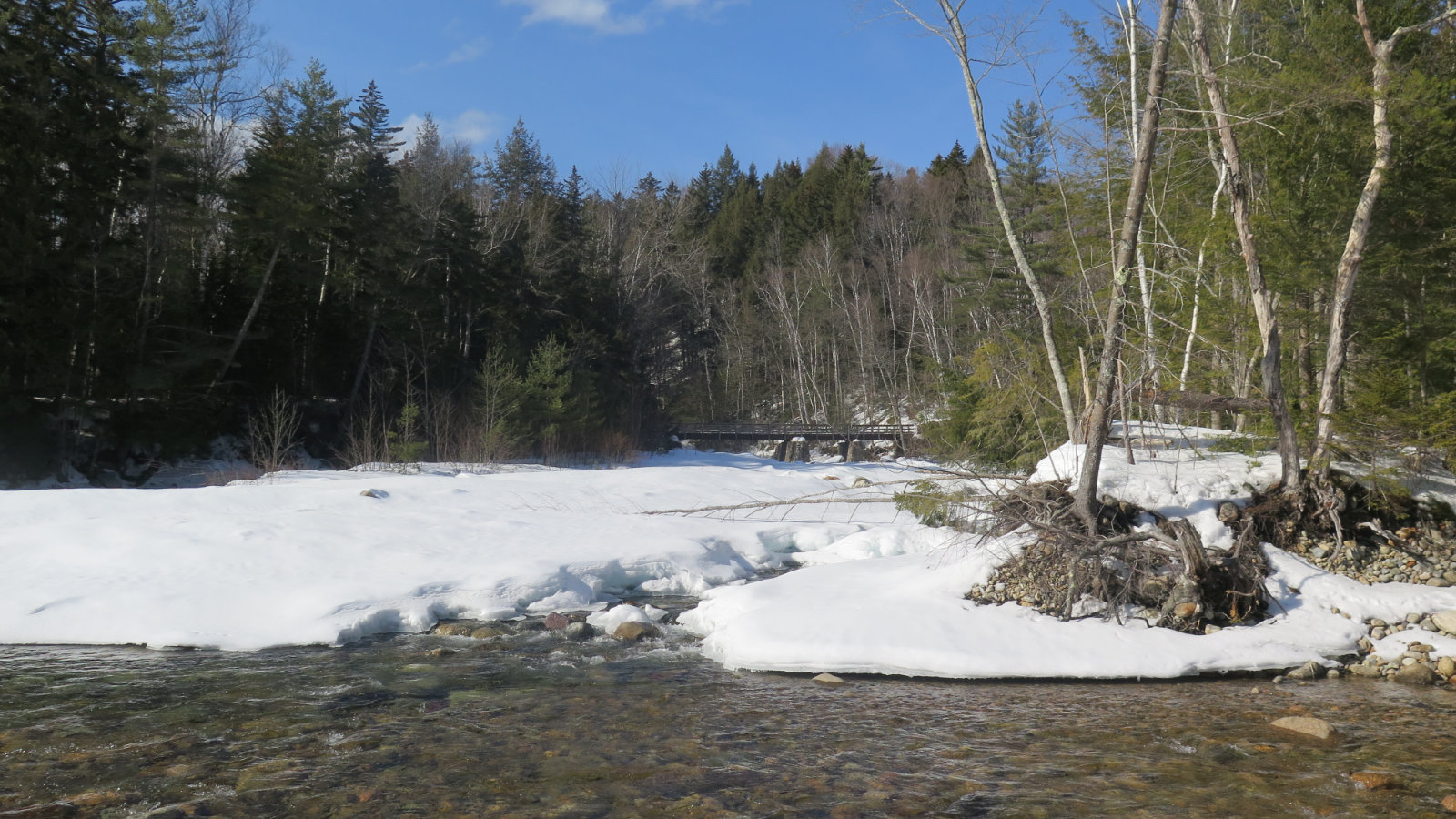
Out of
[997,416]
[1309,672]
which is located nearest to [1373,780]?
[1309,672]

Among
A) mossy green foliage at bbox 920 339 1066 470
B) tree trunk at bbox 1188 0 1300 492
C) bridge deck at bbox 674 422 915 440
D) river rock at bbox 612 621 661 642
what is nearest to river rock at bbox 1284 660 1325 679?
tree trunk at bbox 1188 0 1300 492

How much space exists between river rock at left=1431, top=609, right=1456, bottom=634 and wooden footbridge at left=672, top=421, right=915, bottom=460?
27.9m

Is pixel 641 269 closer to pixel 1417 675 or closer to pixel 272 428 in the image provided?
pixel 272 428

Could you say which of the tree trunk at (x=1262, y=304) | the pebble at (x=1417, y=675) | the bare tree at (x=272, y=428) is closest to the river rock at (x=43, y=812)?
the pebble at (x=1417, y=675)

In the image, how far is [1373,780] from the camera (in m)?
4.25

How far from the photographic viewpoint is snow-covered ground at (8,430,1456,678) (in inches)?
258

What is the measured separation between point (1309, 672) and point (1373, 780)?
7.24 feet

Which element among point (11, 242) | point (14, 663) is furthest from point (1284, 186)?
point (11, 242)

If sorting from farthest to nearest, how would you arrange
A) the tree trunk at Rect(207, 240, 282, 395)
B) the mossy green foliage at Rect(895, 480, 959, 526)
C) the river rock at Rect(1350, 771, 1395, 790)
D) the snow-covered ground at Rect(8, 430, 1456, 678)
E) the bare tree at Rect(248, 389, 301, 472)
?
the tree trunk at Rect(207, 240, 282, 395) < the bare tree at Rect(248, 389, 301, 472) < the mossy green foliage at Rect(895, 480, 959, 526) < the snow-covered ground at Rect(8, 430, 1456, 678) < the river rock at Rect(1350, 771, 1395, 790)

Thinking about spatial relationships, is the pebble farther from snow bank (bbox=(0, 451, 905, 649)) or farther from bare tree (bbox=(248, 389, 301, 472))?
bare tree (bbox=(248, 389, 301, 472))

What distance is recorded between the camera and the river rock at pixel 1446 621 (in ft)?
21.1

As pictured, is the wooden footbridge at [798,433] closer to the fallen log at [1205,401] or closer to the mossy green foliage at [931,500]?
the mossy green foliage at [931,500]

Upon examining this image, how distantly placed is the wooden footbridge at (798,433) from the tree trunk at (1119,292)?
90.5ft

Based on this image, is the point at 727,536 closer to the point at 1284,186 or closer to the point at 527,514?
the point at 527,514
